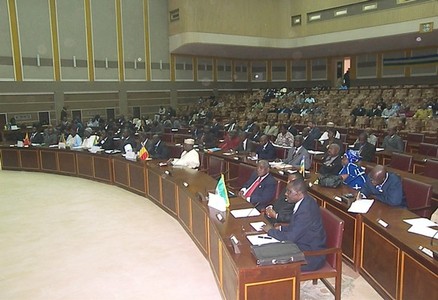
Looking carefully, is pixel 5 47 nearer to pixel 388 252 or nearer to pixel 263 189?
pixel 263 189

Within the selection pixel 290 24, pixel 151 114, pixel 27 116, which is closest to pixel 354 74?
pixel 290 24

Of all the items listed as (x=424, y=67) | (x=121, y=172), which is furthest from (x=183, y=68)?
(x=121, y=172)

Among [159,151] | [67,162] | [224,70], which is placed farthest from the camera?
[224,70]

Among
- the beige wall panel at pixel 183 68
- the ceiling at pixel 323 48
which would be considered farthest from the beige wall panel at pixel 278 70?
the beige wall panel at pixel 183 68

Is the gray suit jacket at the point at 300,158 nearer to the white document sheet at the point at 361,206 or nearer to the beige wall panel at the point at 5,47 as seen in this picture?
the white document sheet at the point at 361,206

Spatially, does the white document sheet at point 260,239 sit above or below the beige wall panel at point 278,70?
below

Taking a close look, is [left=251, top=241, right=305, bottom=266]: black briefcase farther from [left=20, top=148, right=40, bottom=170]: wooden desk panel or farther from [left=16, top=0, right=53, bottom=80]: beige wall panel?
[left=16, top=0, right=53, bottom=80]: beige wall panel

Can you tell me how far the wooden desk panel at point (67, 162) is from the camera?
10.7 metres

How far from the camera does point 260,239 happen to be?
3.73m

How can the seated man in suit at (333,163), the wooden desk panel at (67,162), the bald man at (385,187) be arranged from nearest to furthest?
the bald man at (385,187) → the seated man in suit at (333,163) → the wooden desk panel at (67,162)

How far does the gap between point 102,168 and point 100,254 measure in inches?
180

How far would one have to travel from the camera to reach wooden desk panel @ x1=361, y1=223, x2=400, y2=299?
3.71m

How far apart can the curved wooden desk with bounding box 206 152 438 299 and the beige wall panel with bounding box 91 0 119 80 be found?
1694cm

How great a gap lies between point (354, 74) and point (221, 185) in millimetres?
21682
